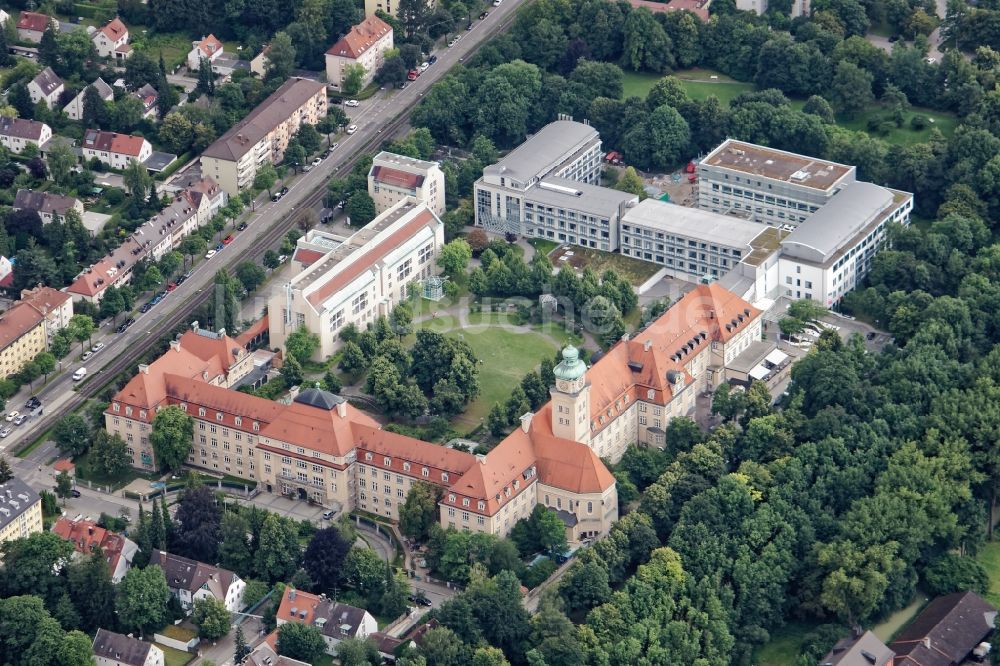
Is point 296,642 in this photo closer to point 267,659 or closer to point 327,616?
point 267,659

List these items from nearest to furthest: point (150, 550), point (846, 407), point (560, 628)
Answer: point (560, 628)
point (150, 550)
point (846, 407)

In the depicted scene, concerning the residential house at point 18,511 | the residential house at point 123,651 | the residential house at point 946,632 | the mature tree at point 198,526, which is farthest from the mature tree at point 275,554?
the residential house at point 946,632

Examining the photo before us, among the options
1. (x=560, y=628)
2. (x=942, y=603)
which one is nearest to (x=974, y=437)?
(x=942, y=603)

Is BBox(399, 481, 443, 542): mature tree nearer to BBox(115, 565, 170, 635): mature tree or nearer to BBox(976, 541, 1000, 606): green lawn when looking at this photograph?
BBox(115, 565, 170, 635): mature tree

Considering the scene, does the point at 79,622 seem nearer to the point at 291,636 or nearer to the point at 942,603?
the point at 291,636

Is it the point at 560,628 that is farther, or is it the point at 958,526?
the point at 958,526

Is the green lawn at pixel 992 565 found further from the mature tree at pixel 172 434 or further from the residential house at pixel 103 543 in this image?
the residential house at pixel 103 543

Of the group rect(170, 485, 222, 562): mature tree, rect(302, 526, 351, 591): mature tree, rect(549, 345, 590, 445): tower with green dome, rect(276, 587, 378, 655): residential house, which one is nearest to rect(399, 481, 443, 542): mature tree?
rect(302, 526, 351, 591): mature tree
